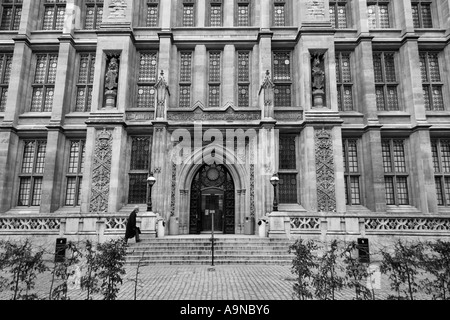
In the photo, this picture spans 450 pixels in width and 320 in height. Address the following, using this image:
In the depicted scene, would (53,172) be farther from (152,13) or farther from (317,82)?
(317,82)

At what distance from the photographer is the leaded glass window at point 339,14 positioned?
2030 cm

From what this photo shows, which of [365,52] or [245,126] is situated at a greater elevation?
[365,52]

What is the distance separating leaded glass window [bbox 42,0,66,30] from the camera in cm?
2055

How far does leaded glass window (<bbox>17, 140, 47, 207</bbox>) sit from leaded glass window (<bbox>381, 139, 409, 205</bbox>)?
70.6ft

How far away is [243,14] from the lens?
20.4 meters

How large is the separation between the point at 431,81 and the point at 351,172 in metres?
8.34

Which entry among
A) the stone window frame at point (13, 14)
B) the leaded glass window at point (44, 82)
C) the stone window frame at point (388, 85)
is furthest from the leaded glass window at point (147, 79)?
the stone window frame at point (388, 85)

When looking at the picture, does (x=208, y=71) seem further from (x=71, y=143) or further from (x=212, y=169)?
(x=71, y=143)

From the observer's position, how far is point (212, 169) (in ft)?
61.3

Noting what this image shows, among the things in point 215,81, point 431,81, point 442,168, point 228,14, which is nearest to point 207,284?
point 215,81

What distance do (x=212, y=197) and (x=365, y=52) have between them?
13256 millimetres

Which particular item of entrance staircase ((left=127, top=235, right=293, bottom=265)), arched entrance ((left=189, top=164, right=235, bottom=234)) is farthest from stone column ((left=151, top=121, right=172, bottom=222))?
entrance staircase ((left=127, top=235, right=293, bottom=265))

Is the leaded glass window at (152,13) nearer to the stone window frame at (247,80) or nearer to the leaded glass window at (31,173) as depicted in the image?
the stone window frame at (247,80)
